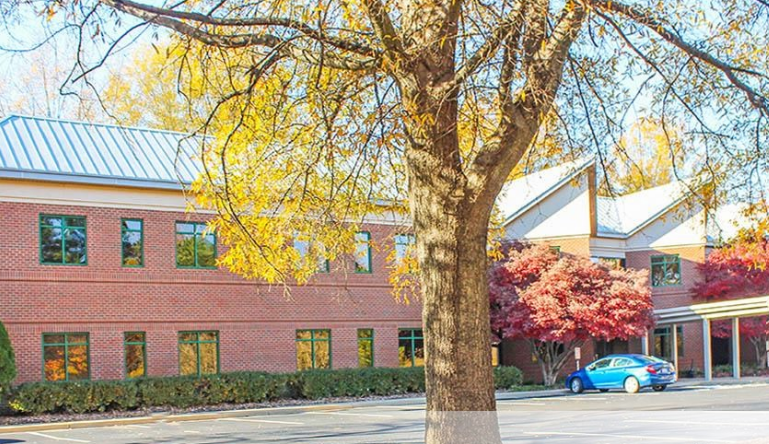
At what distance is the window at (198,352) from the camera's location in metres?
29.5

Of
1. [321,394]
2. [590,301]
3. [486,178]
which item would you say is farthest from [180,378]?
[486,178]

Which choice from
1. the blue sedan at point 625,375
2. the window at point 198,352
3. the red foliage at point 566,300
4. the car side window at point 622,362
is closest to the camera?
the window at point 198,352

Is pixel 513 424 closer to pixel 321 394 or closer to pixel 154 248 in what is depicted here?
pixel 321 394

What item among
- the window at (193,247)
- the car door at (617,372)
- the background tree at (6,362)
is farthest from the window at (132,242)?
the car door at (617,372)

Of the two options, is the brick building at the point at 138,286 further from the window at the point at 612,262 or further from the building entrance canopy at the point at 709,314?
the building entrance canopy at the point at 709,314

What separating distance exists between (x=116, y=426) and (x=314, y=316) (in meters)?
A: 9.63

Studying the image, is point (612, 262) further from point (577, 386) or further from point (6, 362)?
point (6, 362)

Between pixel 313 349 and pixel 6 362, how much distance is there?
10.4 meters

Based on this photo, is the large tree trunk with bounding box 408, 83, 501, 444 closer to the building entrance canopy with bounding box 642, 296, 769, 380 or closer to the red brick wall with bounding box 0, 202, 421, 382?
the red brick wall with bounding box 0, 202, 421, 382

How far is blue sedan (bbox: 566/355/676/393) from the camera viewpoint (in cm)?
3319

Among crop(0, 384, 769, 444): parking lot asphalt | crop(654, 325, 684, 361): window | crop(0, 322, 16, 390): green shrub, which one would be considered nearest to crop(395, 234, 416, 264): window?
crop(0, 384, 769, 444): parking lot asphalt

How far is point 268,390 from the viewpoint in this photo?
29.7m

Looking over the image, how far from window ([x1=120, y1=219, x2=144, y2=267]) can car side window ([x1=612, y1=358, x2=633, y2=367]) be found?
1607cm

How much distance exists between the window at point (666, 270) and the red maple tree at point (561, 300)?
749 cm
